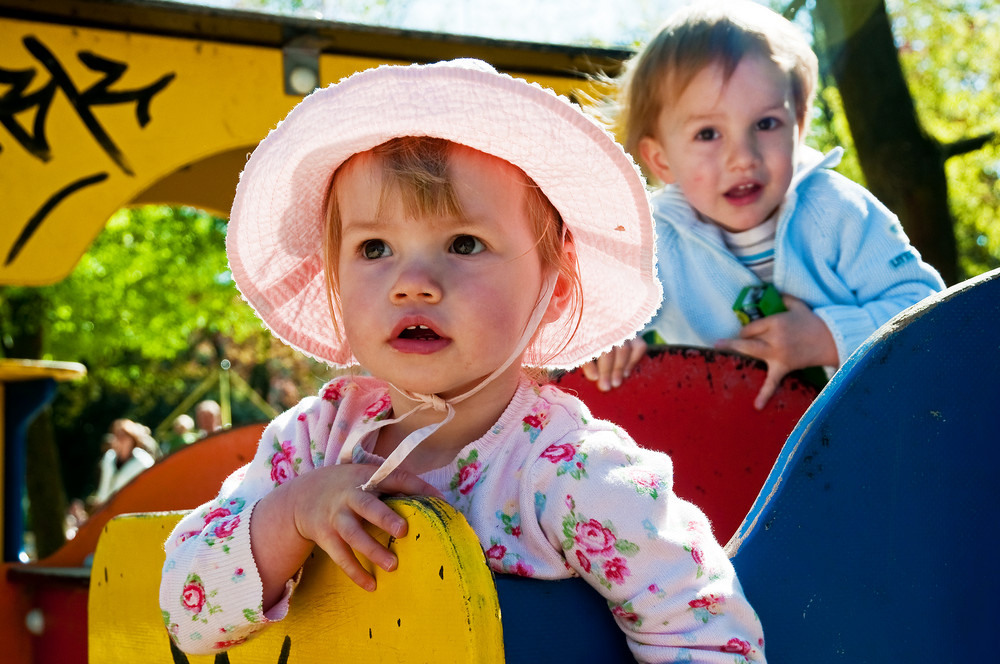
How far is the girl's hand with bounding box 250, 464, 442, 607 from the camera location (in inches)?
36.0

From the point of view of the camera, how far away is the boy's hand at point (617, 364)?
71.0 inches

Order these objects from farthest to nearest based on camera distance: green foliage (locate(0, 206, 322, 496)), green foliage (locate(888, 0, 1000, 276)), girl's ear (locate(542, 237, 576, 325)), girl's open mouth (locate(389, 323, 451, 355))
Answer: green foliage (locate(888, 0, 1000, 276))
green foliage (locate(0, 206, 322, 496))
girl's ear (locate(542, 237, 576, 325))
girl's open mouth (locate(389, 323, 451, 355))

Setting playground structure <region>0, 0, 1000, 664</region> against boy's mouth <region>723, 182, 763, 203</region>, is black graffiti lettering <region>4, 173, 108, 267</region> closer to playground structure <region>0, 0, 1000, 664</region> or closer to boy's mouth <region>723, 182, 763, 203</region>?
playground structure <region>0, 0, 1000, 664</region>

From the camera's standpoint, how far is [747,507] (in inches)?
67.6

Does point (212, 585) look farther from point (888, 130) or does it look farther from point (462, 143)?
point (888, 130)

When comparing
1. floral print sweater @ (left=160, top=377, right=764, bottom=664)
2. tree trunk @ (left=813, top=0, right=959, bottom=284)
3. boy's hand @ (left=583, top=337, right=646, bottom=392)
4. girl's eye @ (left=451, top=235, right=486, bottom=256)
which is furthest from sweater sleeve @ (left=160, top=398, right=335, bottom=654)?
tree trunk @ (left=813, top=0, right=959, bottom=284)

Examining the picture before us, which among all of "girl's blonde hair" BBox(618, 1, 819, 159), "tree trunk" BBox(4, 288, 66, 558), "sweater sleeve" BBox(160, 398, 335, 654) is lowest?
"tree trunk" BBox(4, 288, 66, 558)

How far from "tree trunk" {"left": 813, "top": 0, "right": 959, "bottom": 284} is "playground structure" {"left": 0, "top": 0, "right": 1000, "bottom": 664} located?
2.59m

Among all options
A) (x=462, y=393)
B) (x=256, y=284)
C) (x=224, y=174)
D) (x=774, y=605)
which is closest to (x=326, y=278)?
(x=256, y=284)

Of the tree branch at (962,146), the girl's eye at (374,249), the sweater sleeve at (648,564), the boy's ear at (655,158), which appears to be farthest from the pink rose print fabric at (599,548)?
the tree branch at (962,146)

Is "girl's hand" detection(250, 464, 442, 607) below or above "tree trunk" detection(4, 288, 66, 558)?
above

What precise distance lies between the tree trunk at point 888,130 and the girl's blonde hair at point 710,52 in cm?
271

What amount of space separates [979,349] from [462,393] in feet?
2.02

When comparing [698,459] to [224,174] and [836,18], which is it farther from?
[224,174]
